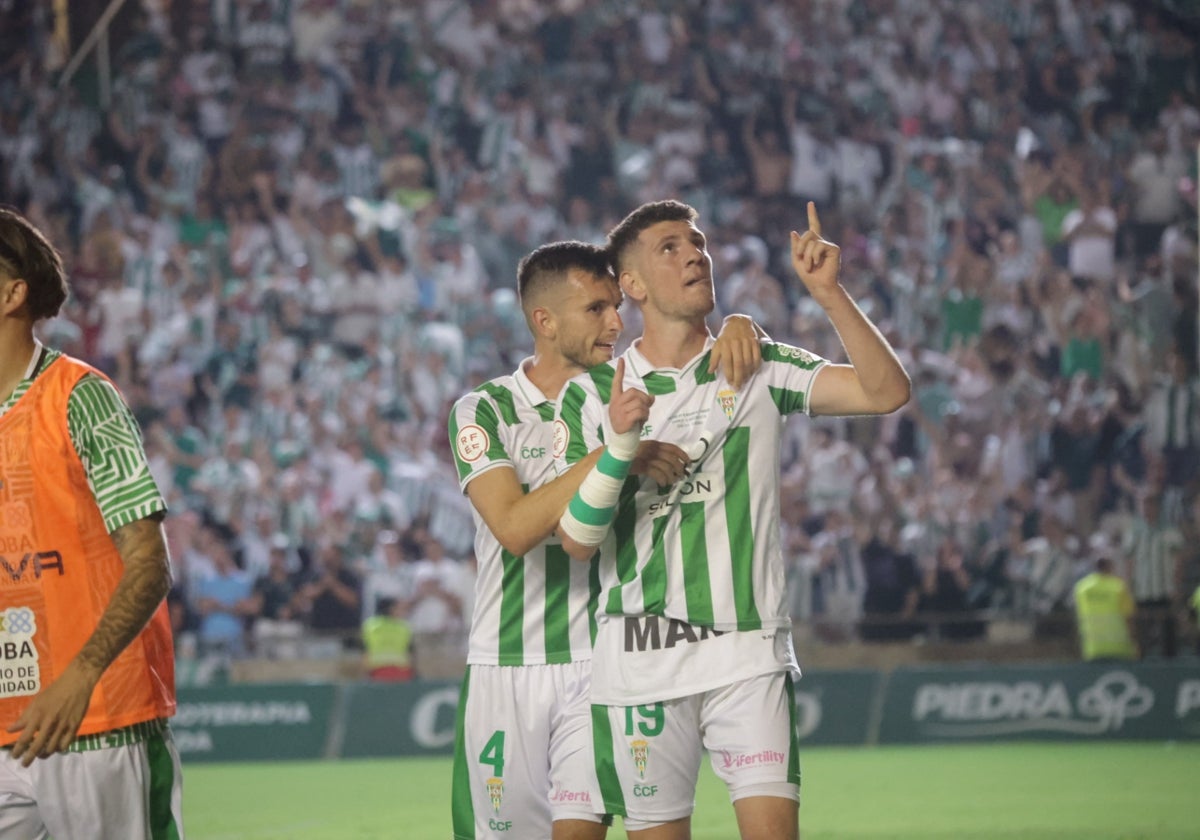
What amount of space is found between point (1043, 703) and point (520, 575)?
11139mm

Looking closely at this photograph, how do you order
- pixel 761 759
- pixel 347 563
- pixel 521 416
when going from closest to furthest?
pixel 761 759 → pixel 521 416 → pixel 347 563

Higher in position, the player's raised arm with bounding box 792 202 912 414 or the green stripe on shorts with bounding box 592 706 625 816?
the player's raised arm with bounding box 792 202 912 414

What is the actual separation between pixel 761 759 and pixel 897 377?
1.21 m

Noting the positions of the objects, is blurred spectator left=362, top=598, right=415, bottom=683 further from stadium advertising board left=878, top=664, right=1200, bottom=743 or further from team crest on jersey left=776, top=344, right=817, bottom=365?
team crest on jersey left=776, top=344, right=817, bottom=365

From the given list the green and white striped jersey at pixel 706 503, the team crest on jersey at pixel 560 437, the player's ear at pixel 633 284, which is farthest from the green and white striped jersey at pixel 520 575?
the player's ear at pixel 633 284

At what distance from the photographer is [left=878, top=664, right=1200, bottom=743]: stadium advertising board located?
15930 mm

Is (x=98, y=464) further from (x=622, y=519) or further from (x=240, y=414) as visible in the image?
(x=240, y=414)

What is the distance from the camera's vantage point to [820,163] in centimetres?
2180

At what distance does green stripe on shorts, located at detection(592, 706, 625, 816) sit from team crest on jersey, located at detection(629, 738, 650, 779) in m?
0.09

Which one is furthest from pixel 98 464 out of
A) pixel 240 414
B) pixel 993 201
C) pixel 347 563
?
pixel 993 201

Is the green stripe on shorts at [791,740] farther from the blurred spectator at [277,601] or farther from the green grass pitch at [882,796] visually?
the blurred spectator at [277,601]

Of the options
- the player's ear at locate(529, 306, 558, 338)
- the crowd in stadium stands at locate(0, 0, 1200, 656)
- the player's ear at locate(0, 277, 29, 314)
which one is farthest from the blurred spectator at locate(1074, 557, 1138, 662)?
the player's ear at locate(0, 277, 29, 314)

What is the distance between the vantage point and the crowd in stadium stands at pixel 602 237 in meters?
17.3

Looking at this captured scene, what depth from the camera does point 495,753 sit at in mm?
6086
